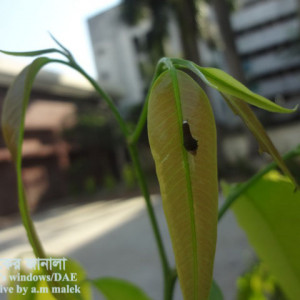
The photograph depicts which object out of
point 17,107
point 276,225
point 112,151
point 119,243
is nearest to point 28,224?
point 17,107

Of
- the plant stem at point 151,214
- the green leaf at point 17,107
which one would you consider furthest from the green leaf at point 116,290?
the green leaf at point 17,107

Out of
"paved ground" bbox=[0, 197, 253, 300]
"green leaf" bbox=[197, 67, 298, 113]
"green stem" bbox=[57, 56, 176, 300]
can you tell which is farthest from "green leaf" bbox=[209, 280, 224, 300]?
"paved ground" bbox=[0, 197, 253, 300]

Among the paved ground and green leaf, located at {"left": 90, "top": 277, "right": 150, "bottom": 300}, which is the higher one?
green leaf, located at {"left": 90, "top": 277, "right": 150, "bottom": 300}

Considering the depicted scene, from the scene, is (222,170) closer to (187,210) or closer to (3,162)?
(3,162)

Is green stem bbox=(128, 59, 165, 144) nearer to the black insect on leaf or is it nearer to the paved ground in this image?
the black insect on leaf

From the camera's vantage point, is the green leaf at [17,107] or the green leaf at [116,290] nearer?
the green leaf at [17,107]

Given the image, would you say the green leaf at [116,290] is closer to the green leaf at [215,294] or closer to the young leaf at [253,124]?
the green leaf at [215,294]

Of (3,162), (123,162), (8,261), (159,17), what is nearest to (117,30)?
(159,17)
